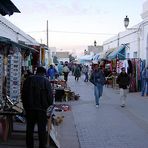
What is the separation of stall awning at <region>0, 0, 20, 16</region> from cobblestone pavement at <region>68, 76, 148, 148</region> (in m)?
3.30

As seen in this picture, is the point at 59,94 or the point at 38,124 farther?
the point at 59,94

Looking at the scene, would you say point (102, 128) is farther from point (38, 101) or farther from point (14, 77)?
point (38, 101)

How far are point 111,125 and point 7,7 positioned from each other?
16.6 ft

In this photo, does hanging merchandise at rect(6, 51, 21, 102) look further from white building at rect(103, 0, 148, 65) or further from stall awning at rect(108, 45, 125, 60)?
stall awning at rect(108, 45, 125, 60)

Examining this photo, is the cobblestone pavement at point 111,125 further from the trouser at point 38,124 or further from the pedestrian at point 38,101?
the pedestrian at point 38,101

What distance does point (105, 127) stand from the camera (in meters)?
12.0

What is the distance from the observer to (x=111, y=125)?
40.7 ft

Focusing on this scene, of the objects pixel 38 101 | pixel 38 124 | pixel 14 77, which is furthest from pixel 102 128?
pixel 38 101

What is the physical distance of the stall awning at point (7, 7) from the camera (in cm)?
862

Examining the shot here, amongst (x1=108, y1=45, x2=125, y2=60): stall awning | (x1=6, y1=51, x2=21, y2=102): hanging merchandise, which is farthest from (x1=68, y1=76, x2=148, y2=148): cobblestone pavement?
(x1=108, y1=45, x2=125, y2=60): stall awning

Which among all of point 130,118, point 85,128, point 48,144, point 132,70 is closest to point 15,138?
point 48,144

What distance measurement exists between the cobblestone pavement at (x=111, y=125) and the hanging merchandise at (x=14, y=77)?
1999 mm

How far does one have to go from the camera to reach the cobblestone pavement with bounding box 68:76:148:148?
32.6 feet

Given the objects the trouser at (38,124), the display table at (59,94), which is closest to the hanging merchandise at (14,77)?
the trouser at (38,124)
